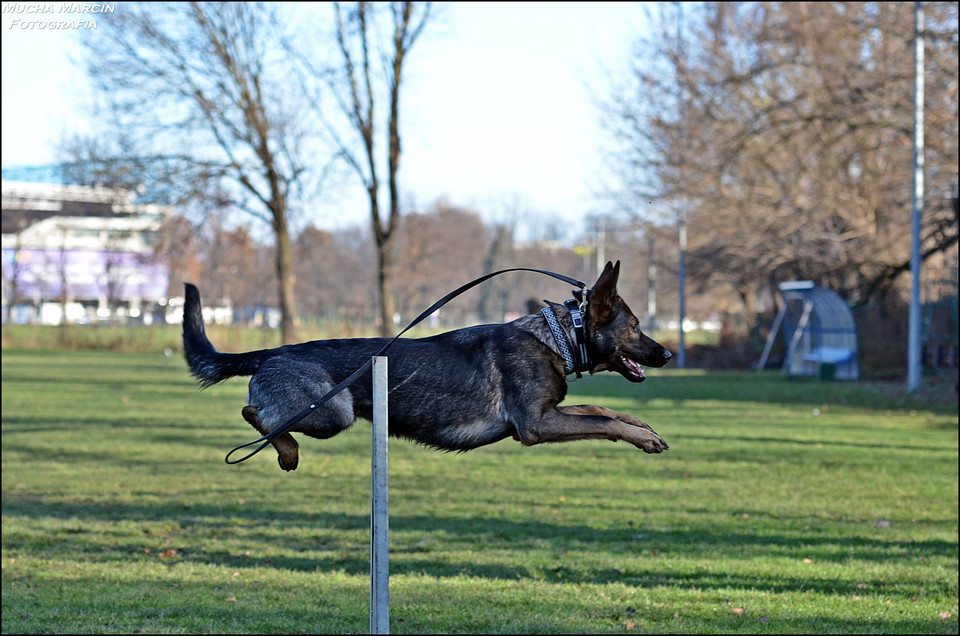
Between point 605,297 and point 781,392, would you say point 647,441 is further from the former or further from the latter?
point 781,392

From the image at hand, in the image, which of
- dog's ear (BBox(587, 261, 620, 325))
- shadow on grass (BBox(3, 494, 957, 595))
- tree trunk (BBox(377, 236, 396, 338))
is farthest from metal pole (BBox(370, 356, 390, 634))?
tree trunk (BBox(377, 236, 396, 338))

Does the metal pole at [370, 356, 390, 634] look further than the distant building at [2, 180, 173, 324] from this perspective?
No

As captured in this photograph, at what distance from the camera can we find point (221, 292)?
80500 millimetres

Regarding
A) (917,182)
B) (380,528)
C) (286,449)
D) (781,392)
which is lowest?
(781,392)

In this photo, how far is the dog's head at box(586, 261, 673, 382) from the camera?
9.62ft

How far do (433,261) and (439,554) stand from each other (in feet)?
99.3

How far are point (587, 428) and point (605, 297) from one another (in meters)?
0.36

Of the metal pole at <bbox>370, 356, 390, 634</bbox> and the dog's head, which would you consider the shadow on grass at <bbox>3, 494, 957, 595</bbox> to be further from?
the metal pole at <bbox>370, 356, 390, 634</bbox>

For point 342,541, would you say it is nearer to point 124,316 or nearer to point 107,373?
point 107,373

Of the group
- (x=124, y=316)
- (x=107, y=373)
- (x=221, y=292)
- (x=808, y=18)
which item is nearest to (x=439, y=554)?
(x=808, y=18)

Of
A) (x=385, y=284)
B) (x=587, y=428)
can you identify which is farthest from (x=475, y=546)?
(x=385, y=284)

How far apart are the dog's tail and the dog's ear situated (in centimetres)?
87

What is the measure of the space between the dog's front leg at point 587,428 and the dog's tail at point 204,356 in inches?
29.0

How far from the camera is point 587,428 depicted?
9.45 ft
